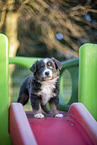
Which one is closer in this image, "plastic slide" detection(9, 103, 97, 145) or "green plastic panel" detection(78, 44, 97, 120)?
"plastic slide" detection(9, 103, 97, 145)

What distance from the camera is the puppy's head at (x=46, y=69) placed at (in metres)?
2.73

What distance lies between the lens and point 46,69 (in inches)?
109

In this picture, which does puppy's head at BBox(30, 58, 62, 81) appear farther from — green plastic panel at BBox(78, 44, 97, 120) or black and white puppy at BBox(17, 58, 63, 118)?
green plastic panel at BBox(78, 44, 97, 120)

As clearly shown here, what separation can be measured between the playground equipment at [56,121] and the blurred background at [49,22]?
7.01 feet

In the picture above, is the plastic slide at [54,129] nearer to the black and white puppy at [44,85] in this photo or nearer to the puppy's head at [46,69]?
the black and white puppy at [44,85]

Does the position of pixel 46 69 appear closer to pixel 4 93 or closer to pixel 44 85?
pixel 44 85

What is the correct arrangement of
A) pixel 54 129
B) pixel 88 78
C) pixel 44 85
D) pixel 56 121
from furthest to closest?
pixel 44 85 < pixel 88 78 < pixel 56 121 < pixel 54 129

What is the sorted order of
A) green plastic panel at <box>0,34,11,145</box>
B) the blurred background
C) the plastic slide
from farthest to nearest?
the blurred background < green plastic panel at <box>0,34,11,145</box> < the plastic slide

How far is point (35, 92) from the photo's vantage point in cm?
281

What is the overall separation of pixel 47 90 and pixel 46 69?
Result: 13.0 inches

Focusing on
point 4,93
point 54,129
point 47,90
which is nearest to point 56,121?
point 54,129

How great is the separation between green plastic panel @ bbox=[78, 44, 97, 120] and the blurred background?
2107mm

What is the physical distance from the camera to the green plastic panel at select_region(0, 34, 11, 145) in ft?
7.41

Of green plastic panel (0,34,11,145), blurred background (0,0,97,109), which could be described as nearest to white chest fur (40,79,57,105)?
green plastic panel (0,34,11,145)
